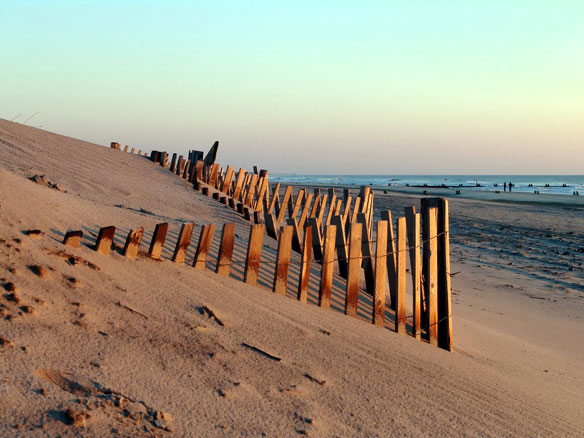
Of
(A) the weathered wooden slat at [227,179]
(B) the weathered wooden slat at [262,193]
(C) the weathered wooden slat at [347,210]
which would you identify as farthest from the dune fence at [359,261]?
(A) the weathered wooden slat at [227,179]

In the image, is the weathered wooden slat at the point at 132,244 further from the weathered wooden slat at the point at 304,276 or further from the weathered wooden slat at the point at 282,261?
the weathered wooden slat at the point at 304,276

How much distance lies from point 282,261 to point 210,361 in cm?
175

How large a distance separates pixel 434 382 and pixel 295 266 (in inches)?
116

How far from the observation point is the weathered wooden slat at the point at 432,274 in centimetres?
493

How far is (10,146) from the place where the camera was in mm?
9969

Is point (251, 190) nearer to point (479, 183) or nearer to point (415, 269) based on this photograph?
point (415, 269)

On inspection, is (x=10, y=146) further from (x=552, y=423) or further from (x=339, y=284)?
(x=552, y=423)

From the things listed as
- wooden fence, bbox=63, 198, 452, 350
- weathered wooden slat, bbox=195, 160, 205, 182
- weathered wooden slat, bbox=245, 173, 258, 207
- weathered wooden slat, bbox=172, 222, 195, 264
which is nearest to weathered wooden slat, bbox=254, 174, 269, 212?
weathered wooden slat, bbox=245, 173, 258, 207

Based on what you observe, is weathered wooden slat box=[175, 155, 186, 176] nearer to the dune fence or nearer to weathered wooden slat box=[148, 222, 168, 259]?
the dune fence

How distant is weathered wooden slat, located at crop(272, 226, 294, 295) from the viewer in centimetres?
456

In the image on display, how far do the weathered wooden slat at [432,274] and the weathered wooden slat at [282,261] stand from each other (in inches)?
51.3

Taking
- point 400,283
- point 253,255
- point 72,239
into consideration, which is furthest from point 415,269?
point 72,239

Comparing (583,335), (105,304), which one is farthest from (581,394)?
(105,304)

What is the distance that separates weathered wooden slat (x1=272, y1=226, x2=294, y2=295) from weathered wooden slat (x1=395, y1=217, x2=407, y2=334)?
99 cm
